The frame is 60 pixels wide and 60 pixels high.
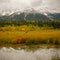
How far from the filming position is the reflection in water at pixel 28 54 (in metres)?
3.42

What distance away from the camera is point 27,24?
11.8 feet

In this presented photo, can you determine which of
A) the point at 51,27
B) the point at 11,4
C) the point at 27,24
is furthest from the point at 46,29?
the point at 11,4

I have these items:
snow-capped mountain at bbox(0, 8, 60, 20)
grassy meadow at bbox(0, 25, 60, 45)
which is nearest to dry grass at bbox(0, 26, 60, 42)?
grassy meadow at bbox(0, 25, 60, 45)

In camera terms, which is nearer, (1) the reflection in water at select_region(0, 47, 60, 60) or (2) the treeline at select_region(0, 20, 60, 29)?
(1) the reflection in water at select_region(0, 47, 60, 60)

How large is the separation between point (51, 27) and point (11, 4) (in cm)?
84

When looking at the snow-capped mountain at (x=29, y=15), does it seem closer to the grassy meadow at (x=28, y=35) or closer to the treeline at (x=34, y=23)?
the treeline at (x=34, y=23)

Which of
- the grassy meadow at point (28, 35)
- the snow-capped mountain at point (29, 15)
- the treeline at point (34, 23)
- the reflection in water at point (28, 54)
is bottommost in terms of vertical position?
the reflection in water at point (28, 54)

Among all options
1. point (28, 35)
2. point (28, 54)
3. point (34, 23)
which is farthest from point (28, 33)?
point (28, 54)

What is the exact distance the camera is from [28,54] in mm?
3443

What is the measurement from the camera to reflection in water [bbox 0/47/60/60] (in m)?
3.42

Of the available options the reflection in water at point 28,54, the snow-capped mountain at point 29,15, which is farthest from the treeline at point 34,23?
the reflection in water at point 28,54

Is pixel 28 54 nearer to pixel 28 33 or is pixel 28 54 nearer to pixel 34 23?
pixel 28 33

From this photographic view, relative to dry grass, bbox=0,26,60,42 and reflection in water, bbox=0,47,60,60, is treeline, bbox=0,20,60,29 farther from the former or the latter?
reflection in water, bbox=0,47,60,60

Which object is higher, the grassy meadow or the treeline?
the treeline
